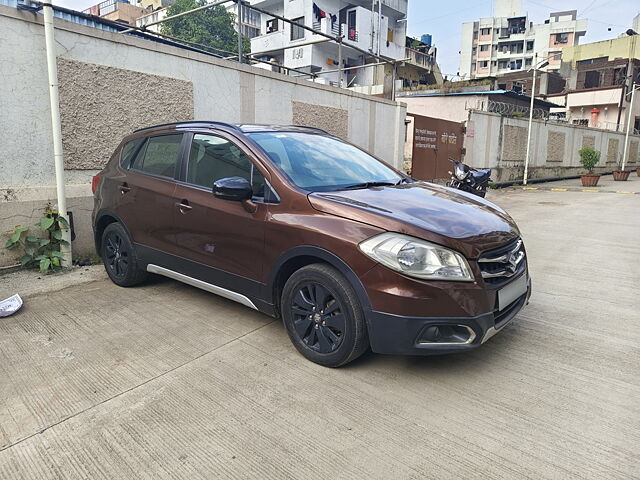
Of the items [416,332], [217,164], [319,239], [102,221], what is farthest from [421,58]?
[416,332]

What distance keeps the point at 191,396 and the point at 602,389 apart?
2.48 m

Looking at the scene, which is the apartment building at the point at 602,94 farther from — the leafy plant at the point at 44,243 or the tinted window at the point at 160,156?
the leafy plant at the point at 44,243

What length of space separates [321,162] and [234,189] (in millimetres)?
820

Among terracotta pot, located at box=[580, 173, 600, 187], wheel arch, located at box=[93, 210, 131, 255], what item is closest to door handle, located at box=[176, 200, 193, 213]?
wheel arch, located at box=[93, 210, 131, 255]

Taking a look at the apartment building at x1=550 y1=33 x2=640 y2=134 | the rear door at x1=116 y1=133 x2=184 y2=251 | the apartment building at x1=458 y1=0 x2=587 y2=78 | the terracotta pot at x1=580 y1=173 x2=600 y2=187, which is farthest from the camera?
the apartment building at x1=458 y1=0 x2=587 y2=78

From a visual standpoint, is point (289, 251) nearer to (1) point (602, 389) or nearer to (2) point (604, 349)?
(1) point (602, 389)

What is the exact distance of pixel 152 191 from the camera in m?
4.09

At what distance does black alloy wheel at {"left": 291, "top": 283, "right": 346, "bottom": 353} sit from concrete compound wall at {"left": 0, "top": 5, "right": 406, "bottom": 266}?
381 cm

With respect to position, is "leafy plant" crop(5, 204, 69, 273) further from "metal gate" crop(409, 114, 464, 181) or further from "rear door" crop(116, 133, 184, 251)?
"metal gate" crop(409, 114, 464, 181)

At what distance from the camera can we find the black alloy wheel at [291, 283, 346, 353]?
2.87 metres

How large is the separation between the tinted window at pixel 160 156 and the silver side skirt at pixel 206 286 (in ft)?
2.80

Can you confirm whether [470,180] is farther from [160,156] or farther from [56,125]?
A: [56,125]

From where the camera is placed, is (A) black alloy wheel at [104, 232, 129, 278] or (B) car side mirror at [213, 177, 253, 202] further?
(A) black alloy wheel at [104, 232, 129, 278]

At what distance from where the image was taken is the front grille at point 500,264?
279 centimetres
